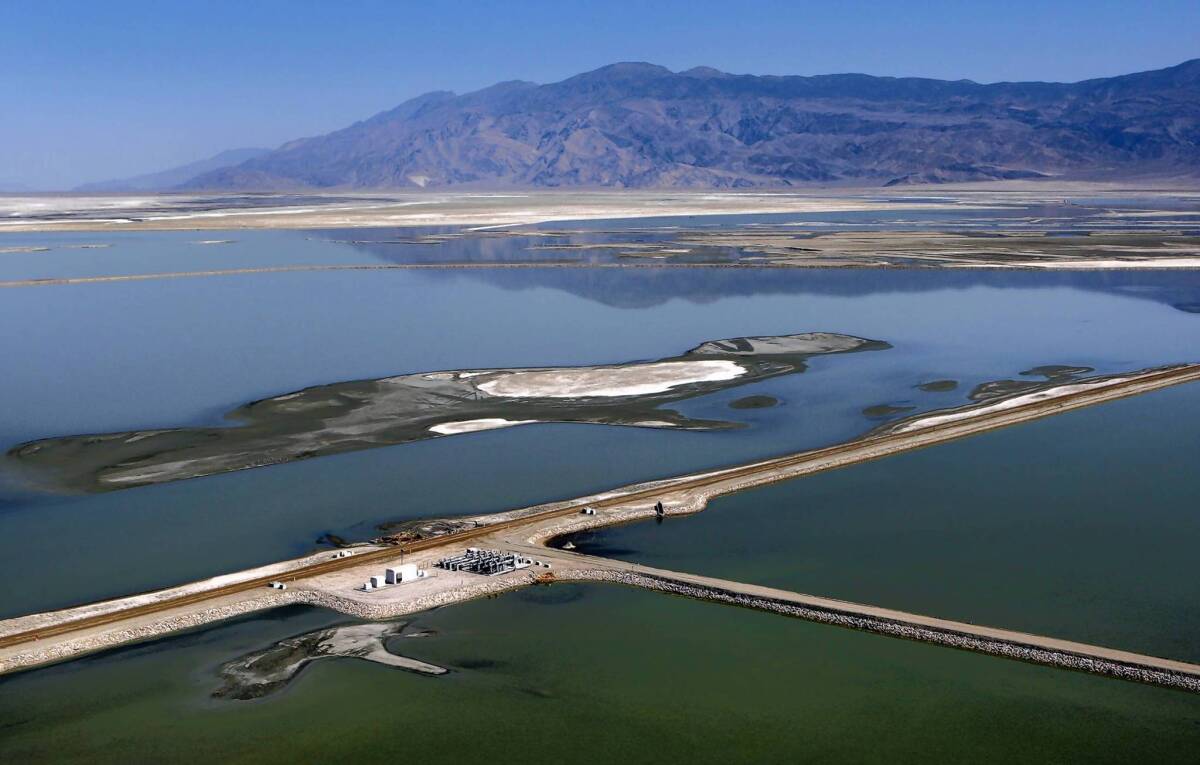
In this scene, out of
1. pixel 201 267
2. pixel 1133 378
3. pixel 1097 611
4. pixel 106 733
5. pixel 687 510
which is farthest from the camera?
pixel 201 267

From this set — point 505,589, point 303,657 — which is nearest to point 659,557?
point 505,589

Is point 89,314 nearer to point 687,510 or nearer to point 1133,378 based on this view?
point 687,510

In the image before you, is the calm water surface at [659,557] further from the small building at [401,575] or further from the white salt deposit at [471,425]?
the small building at [401,575]

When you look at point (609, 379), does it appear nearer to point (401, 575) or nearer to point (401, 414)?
point (401, 414)

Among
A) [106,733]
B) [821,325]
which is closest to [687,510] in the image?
[106,733]

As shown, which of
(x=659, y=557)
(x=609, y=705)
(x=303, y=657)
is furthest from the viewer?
(x=659, y=557)

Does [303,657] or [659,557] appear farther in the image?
[659,557]

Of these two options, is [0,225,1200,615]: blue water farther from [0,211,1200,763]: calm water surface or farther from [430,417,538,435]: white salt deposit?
[430,417,538,435]: white salt deposit

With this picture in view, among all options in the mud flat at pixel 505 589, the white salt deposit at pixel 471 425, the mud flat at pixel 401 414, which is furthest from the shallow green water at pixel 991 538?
the white salt deposit at pixel 471 425
